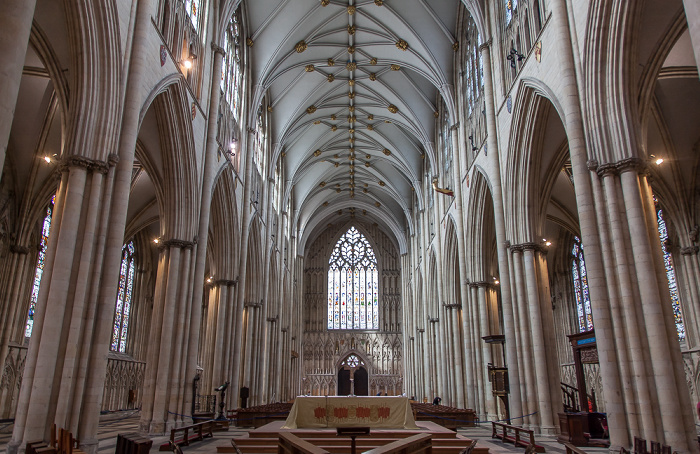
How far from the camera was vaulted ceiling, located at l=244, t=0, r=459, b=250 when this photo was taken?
854 inches

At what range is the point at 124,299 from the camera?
2712 centimetres

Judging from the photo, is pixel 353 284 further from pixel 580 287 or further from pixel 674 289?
pixel 674 289

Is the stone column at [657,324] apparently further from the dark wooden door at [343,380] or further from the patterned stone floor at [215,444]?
the dark wooden door at [343,380]

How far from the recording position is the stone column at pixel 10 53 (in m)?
5.86

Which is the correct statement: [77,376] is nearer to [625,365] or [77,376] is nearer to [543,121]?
[625,365]

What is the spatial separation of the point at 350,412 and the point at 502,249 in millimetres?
7231

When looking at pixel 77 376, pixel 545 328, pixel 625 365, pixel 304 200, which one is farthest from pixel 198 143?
pixel 304 200

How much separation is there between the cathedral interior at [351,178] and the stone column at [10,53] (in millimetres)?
36

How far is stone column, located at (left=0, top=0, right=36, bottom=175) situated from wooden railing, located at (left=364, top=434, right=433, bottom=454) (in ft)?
16.7

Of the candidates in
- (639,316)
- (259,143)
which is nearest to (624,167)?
(639,316)

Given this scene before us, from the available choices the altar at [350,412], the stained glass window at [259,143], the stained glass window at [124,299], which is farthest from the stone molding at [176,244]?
the stained glass window at [124,299]

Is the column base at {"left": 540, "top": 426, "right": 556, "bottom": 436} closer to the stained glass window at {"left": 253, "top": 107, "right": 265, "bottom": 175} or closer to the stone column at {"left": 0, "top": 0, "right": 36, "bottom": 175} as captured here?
the stone column at {"left": 0, "top": 0, "right": 36, "bottom": 175}

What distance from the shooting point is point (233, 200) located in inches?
754

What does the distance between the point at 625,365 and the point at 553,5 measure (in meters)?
7.60
